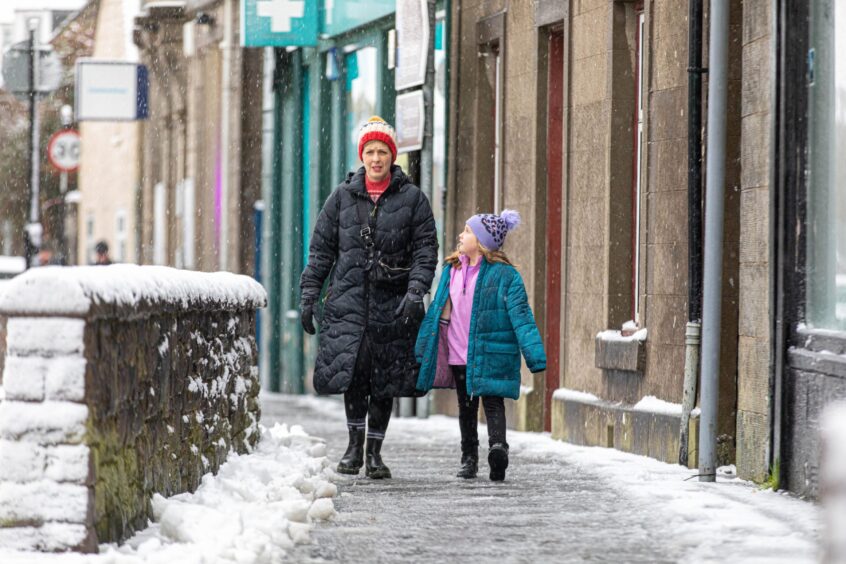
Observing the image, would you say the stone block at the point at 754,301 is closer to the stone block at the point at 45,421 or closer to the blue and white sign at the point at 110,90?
the stone block at the point at 45,421

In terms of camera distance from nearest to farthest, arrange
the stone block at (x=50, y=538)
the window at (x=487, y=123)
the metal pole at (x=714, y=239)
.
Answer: the stone block at (x=50, y=538) → the metal pole at (x=714, y=239) → the window at (x=487, y=123)

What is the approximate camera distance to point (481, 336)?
10688 mm

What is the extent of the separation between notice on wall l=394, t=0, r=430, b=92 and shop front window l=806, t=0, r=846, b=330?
683 cm

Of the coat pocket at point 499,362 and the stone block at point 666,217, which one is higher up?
the stone block at point 666,217

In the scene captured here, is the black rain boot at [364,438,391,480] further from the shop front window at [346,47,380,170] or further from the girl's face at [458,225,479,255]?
the shop front window at [346,47,380,170]

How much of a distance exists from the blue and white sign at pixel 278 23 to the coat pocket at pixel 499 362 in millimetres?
10507

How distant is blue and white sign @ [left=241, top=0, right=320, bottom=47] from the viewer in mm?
20734

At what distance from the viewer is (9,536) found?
698cm

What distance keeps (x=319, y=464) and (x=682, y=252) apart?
2675 mm

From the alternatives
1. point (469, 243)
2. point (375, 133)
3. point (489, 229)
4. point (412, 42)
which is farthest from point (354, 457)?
point (412, 42)

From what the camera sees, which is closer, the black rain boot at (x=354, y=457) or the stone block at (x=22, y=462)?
the stone block at (x=22, y=462)

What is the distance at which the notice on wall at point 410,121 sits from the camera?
1636cm

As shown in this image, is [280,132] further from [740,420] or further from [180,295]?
[180,295]

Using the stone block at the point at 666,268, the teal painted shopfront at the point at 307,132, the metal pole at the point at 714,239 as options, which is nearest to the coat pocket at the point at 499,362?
the metal pole at the point at 714,239
